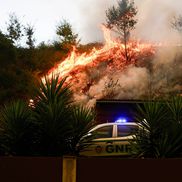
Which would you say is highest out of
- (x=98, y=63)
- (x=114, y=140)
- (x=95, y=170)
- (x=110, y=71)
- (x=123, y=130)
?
(x=98, y=63)

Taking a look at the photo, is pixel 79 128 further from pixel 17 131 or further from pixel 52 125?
pixel 17 131

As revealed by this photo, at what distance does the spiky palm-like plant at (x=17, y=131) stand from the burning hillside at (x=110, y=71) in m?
19.2

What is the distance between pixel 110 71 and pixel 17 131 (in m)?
27.7

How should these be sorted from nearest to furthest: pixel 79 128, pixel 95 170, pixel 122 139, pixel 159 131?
pixel 95 170 < pixel 159 131 < pixel 79 128 < pixel 122 139

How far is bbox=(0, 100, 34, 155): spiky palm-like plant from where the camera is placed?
8.53 metres

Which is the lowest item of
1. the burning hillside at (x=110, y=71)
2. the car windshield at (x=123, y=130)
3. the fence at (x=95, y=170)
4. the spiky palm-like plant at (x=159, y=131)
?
the fence at (x=95, y=170)

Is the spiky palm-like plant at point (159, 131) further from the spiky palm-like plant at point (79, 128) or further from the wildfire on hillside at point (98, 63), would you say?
the wildfire on hillside at point (98, 63)

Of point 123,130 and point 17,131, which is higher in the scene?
point 123,130

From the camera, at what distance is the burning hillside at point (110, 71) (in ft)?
103

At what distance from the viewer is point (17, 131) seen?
8562mm

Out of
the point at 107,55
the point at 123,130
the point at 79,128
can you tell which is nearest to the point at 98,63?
the point at 107,55

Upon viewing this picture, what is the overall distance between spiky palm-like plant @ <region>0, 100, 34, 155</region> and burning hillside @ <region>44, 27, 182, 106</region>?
63.1 ft

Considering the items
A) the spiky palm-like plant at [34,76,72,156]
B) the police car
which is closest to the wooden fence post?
the spiky palm-like plant at [34,76,72,156]

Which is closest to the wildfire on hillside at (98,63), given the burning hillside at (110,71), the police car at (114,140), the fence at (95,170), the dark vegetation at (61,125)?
the burning hillside at (110,71)
